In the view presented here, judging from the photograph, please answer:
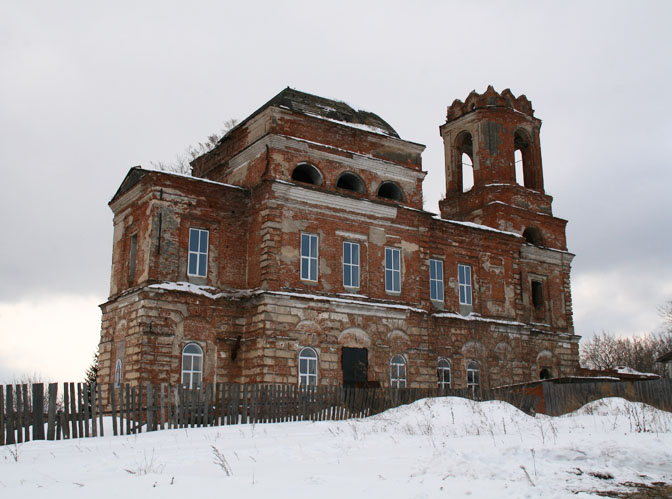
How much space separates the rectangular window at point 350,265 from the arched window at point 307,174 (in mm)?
2428

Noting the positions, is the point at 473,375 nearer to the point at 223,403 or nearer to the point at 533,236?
the point at 533,236

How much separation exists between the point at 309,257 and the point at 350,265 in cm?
162

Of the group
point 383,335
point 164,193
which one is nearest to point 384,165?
point 383,335

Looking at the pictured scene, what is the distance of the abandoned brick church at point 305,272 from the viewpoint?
20.8 meters

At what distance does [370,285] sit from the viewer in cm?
2309

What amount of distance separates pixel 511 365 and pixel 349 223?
9.66 m

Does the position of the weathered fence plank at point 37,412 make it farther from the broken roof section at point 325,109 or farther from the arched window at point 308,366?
the broken roof section at point 325,109

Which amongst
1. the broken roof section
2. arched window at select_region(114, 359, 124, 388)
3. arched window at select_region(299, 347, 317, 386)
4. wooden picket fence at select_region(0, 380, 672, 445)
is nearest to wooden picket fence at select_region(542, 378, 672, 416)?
wooden picket fence at select_region(0, 380, 672, 445)

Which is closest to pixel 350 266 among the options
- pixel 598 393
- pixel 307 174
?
pixel 307 174

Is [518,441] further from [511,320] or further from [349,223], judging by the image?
[511,320]

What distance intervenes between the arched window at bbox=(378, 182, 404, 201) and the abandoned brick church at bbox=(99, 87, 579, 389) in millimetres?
52

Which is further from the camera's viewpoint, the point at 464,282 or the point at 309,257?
the point at 464,282

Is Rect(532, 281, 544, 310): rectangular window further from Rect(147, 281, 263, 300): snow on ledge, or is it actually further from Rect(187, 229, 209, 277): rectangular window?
Rect(187, 229, 209, 277): rectangular window

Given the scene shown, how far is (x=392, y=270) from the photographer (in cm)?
2391
